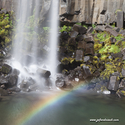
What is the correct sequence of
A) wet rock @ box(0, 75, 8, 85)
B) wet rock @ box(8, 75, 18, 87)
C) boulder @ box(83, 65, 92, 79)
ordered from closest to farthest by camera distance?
wet rock @ box(0, 75, 8, 85), wet rock @ box(8, 75, 18, 87), boulder @ box(83, 65, 92, 79)

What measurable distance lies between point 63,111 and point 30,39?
12.3m

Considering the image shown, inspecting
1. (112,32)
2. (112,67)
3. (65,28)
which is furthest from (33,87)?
(112,32)

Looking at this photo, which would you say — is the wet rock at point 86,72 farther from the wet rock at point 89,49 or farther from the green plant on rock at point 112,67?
the wet rock at point 89,49

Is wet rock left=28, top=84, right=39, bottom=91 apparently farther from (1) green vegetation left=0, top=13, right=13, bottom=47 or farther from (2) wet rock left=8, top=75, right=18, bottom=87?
(1) green vegetation left=0, top=13, right=13, bottom=47

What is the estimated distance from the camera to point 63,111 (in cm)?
666

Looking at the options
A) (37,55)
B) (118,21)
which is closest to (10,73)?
(37,55)

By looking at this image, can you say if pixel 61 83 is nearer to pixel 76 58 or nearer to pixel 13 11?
pixel 76 58

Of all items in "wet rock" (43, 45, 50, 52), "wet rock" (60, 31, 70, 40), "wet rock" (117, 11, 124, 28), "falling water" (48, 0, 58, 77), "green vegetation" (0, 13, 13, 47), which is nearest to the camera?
"falling water" (48, 0, 58, 77)

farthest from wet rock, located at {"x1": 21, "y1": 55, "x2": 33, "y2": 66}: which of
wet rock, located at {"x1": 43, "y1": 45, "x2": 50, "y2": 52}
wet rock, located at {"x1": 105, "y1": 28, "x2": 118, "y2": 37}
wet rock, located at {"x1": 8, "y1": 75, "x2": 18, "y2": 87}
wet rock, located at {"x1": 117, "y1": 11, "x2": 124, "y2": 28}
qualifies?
wet rock, located at {"x1": 117, "y1": 11, "x2": 124, "y2": 28}

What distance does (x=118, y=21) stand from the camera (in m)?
17.0

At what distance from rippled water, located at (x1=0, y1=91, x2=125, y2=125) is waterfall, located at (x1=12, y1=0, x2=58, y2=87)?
14.4ft

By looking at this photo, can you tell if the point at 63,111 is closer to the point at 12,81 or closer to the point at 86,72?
the point at 12,81

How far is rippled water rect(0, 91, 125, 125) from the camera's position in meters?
5.47

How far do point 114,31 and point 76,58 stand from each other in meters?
6.07
